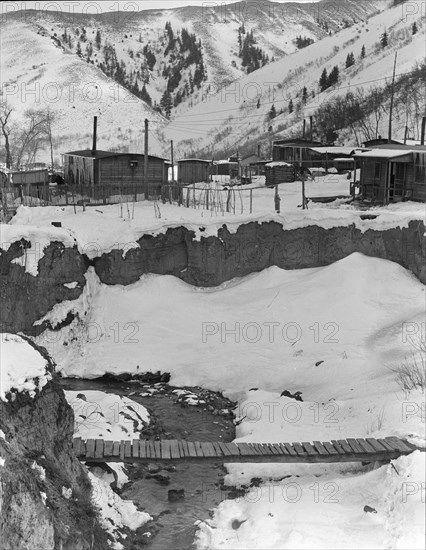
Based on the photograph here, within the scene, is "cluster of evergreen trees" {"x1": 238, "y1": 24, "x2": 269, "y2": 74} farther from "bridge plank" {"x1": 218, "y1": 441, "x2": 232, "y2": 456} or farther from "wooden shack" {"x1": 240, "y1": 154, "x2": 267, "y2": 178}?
"bridge plank" {"x1": 218, "y1": 441, "x2": 232, "y2": 456}

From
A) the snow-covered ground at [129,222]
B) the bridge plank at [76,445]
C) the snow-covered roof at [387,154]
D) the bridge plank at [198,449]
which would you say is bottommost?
the bridge plank at [198,449]

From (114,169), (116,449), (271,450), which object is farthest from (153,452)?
(114,169)

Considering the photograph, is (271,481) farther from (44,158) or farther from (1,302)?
(44,158)

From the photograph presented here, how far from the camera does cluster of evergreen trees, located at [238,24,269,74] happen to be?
14125 centimetres

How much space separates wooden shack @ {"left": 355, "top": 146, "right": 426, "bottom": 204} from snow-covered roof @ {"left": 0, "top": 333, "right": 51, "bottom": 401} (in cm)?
1944

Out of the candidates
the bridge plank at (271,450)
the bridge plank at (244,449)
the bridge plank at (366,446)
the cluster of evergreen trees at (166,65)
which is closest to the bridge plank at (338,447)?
the bridge plank at (366,446)

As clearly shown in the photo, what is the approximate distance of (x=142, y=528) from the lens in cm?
928

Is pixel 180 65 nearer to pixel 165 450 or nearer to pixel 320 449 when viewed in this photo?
pixel 165 450

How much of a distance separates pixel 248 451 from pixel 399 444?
252cm

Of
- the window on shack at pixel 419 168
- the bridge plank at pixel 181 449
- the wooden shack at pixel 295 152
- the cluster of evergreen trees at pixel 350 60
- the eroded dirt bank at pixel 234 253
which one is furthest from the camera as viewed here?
the cluster of evergreen trees at pixel 350 60

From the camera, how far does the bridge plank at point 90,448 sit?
32.9 feet

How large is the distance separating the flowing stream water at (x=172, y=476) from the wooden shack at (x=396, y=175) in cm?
1358

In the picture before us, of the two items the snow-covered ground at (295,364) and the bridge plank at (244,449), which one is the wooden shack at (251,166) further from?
the bridge plank at (244,449)

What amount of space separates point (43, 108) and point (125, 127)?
1041 cm
